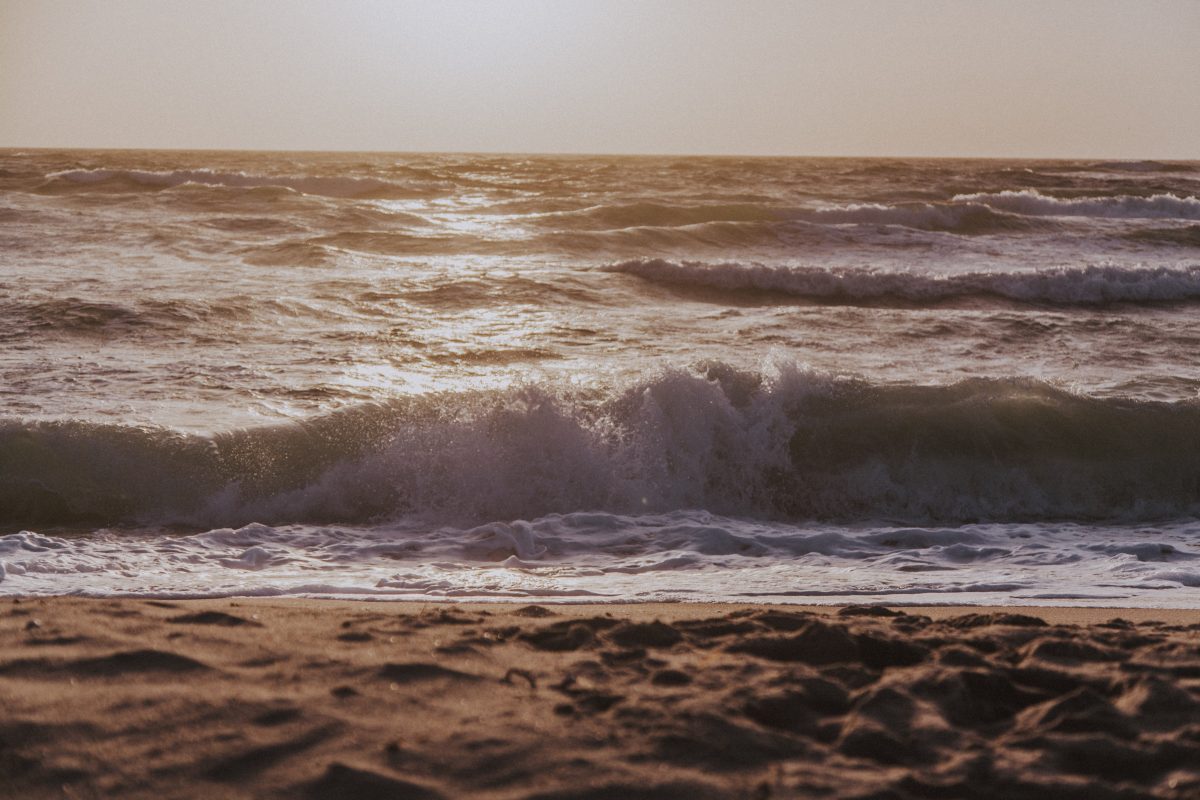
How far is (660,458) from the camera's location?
703cm

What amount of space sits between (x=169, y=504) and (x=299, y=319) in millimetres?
4915

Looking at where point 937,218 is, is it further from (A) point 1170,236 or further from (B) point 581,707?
(B) point 581,707

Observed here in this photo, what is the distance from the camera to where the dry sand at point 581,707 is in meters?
2.44

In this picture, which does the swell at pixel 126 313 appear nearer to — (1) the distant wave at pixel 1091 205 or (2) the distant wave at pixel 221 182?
(2) the distant wave at pixel 221 182

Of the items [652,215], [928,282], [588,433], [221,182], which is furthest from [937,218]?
[588,433]

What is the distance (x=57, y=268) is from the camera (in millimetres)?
13320

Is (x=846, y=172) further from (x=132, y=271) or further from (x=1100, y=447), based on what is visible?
(x=1100, y=447)

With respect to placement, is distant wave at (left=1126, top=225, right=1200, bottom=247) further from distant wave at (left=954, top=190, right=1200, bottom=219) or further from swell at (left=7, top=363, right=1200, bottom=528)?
swell at (left=7, top=363, right=1200, bottom=528)

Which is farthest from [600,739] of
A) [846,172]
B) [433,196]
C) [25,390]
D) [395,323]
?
[846,172]

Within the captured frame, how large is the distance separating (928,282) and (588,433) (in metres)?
9.32

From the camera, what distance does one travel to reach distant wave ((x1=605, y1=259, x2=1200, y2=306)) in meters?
14.4

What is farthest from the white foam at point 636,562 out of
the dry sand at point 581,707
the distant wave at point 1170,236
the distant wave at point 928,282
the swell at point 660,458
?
the distant wave at point 1170,236

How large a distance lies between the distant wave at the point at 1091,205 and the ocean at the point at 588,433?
37.7ft

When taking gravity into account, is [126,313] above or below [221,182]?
below
